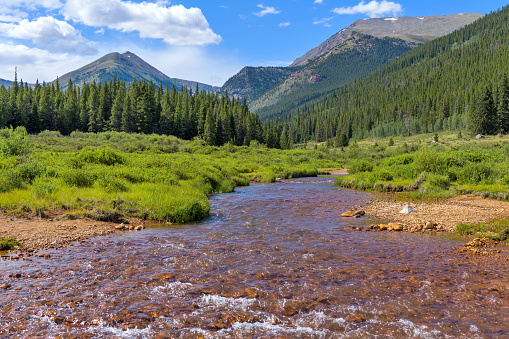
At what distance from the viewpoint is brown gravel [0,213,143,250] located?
1118cm

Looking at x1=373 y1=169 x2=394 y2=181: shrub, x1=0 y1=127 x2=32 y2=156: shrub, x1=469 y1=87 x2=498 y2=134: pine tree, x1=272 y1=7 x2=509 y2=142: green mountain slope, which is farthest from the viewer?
x1=272 y1=7 x2=509 y2=142: green mountain slope

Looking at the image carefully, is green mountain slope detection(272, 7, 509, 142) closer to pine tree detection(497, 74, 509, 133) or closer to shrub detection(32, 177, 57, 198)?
pine tree detection(497, 74, 509, 133)

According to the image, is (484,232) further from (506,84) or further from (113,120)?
(506,84)

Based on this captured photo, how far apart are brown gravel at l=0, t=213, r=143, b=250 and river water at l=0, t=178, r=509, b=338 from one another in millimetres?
872

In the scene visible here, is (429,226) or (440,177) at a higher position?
(440,177)

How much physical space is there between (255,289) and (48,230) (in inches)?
362

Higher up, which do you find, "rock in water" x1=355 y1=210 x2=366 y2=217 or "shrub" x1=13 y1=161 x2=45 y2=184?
"shrub" x1=13 y1=161 x2=45 y2=184

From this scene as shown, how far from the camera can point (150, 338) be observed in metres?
5.89

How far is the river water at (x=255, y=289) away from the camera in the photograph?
20.7 ft

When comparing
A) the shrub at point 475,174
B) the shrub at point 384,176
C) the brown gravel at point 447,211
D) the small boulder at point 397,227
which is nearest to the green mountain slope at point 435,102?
the shrub at point 384,176

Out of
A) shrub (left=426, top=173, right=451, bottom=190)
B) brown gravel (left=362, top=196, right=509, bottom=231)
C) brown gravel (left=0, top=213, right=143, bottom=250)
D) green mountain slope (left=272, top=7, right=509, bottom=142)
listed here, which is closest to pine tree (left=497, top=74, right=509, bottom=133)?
green mountain slope (left=272, top=7, right=509, bottom=142)

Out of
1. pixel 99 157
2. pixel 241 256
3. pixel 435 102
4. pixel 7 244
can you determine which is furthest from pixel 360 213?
pixel 435 102

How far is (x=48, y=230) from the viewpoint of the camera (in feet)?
40.5

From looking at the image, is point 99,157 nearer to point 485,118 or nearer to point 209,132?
point 209,132
